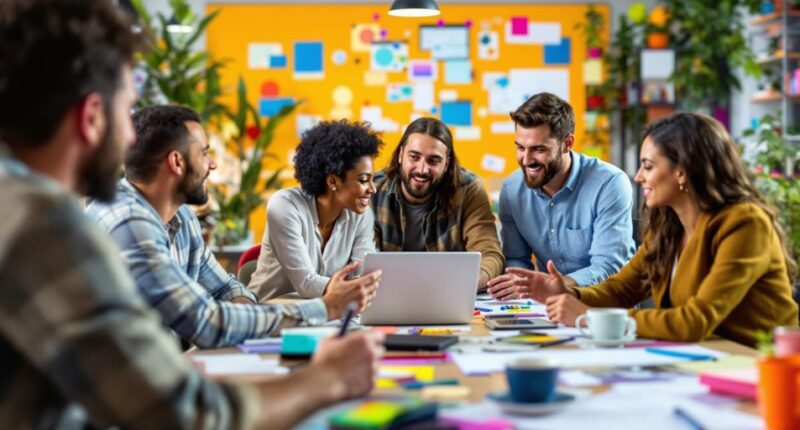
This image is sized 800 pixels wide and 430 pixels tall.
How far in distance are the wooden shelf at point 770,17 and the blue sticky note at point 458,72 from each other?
81.1 inches

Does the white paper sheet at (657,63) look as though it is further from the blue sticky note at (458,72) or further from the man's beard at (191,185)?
the man's beard at (191,185)

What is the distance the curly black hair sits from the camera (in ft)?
10.8

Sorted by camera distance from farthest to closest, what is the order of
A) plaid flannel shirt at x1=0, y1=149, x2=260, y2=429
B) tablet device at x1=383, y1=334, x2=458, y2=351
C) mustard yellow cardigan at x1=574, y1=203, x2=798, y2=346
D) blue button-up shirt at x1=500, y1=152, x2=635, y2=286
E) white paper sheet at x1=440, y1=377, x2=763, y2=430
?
blue button-up shirt at x1=500, y1=152, x2=635, y2=286 → mustard yellow cardigan at x1=574, y1=203, x2=798, y2=346 → tablet device at x1=383, y1=334, x2=458, y2=351 → white paper sheet at x1=440, y1=377, x2=763, y2=430 → plaid flannel shirt at x1=0, y1=149, x2=260, y2=429

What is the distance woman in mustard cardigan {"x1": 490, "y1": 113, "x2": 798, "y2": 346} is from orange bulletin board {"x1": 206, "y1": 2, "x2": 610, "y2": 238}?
Result: 4.90 metres

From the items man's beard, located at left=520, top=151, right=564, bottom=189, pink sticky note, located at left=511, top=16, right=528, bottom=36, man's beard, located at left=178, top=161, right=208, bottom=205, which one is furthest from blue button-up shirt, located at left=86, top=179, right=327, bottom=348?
pink sticky note, located at left=511, top=16, right=528, bottom=36

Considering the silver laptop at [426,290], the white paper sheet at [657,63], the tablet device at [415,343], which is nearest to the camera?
the tablet device at [415,343]

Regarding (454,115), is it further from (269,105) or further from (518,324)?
(518,324)

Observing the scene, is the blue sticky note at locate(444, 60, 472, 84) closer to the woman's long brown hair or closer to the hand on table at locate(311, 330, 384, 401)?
the woman's long brown hair

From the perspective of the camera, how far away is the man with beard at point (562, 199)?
3.51 meters

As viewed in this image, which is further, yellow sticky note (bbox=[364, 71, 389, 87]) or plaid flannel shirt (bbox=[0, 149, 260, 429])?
yellow sticky note (bbox=[364, 71, 389, 87])

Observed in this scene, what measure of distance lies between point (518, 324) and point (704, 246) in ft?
1.54

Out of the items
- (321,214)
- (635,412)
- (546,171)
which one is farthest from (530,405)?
(546,171)

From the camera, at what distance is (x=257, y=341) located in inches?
81.3

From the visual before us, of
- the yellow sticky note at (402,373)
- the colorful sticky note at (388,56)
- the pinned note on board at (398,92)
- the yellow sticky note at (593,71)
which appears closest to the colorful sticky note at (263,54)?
the colorful sticky note at (388,56)
